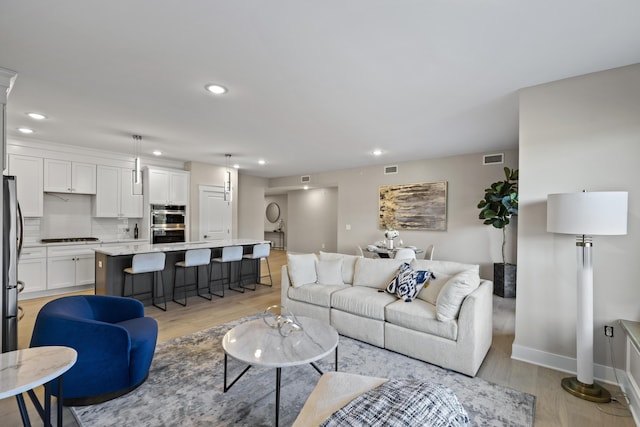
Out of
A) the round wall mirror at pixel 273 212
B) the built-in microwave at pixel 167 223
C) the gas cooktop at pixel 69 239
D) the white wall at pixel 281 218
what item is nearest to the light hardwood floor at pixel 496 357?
the gas cooktop at pixel 69 239

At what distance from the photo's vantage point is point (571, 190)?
262cm

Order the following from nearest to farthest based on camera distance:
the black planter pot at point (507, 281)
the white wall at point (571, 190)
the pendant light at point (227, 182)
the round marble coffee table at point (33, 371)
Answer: the round marble coffee table at point (33, 371)
the white wall at point (571, 190)
the black planter pot at point (507, 281)
the pendant light at point (227, 182)

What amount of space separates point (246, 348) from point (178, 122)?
317cm

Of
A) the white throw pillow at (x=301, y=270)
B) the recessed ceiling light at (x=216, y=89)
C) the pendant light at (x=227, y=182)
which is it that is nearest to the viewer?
Answer: the recessed ceiling light at (x=216, y=89)

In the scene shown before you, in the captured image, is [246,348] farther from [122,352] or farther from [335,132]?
[335,132]

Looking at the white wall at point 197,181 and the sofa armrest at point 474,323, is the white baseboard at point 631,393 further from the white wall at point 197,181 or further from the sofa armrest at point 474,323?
the white wall at point 197,181

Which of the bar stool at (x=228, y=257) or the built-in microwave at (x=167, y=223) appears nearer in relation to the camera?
the bar stool at (x=228, y=257)

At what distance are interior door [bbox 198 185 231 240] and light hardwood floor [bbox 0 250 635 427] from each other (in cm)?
231

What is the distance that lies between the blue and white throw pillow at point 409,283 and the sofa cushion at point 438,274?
0.06 m

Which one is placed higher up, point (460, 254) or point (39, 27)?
point (39, 27)

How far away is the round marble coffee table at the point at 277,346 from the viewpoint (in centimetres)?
190

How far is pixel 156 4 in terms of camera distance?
1.76 metres

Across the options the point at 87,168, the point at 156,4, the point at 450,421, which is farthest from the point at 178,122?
the point at 450,421

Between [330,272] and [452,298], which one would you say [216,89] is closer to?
[330,272]
